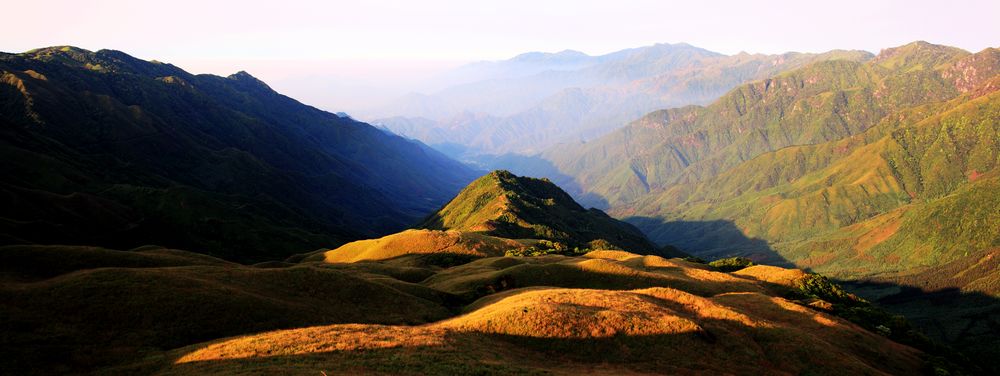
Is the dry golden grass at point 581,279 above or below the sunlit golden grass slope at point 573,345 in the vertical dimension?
below

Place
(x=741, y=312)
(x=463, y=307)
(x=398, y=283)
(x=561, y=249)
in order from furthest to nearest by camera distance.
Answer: (x=561, y=249), (x=398, y=283), (x=463, y=307), (x=741, y=312)

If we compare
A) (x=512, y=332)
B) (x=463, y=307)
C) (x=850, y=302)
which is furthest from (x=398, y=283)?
(x=850, y=302)

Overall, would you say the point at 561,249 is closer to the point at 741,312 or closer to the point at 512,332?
the point at 741,312

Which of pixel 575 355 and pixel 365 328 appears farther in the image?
pixel 365 328

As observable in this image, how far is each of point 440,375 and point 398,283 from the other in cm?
4975

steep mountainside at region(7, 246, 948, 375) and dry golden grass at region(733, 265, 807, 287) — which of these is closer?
steep mountainside at region(7, 246, 948, 375)

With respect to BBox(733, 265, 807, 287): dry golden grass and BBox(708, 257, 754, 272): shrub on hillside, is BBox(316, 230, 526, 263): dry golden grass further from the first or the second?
BBox(733, 265, 807, 287): dry golden grass

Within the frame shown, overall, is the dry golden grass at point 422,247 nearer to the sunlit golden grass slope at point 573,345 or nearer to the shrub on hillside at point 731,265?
the shrub on hillside at point 731,265

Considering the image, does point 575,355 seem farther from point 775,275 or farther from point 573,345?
point 775,275

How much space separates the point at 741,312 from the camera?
254 feet

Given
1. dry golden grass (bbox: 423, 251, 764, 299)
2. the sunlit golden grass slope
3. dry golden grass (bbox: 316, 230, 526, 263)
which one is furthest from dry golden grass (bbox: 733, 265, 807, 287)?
dry golden grass (bbox: 316, 230, 526, 263)

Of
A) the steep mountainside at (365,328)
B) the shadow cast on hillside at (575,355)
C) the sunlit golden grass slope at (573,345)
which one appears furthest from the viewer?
the steep mountainside at (365,328)

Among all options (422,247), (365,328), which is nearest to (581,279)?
(365,328)

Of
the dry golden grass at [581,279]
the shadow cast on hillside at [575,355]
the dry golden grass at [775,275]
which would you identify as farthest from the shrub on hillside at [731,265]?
the shadow cast on hillside at [575,355]
